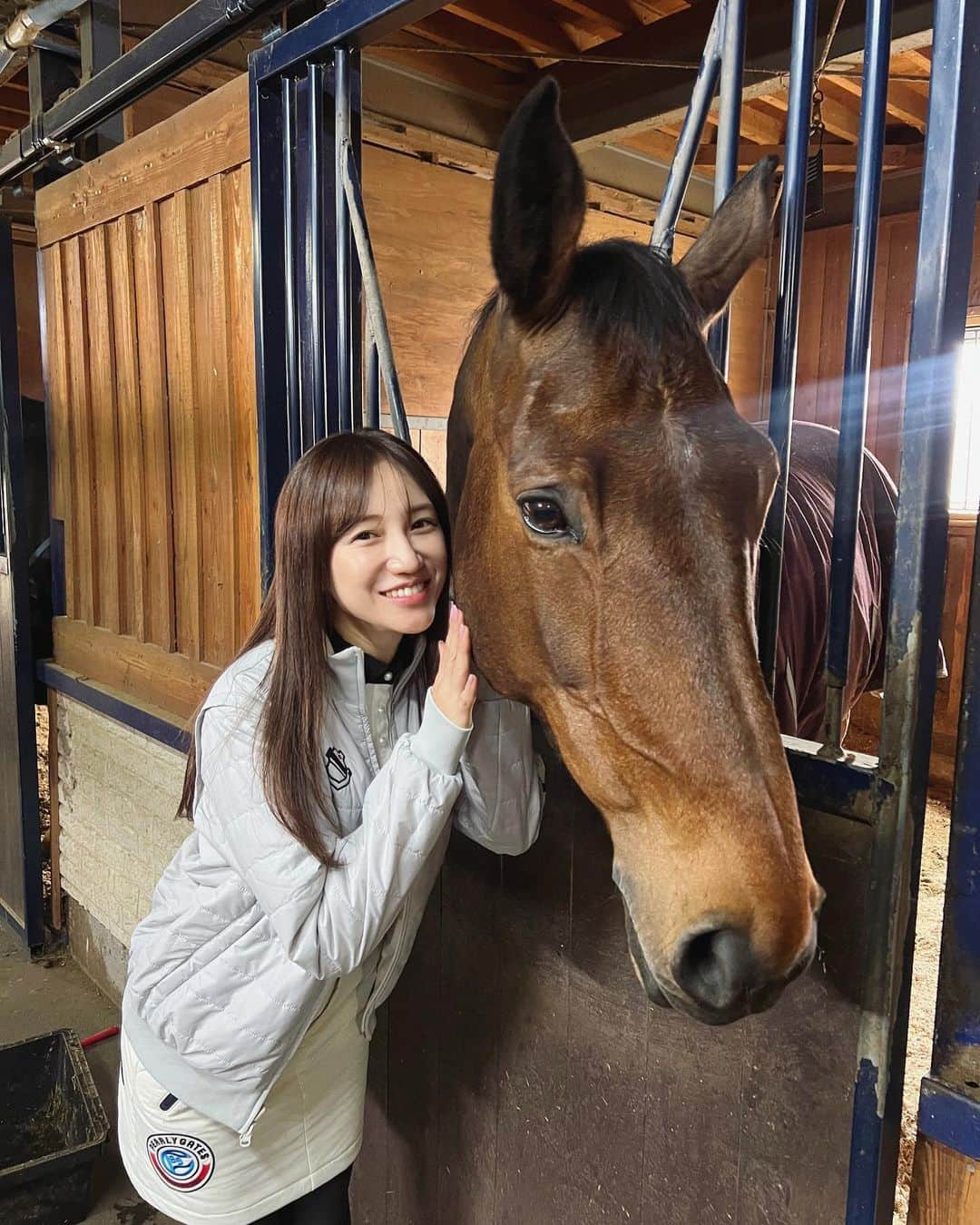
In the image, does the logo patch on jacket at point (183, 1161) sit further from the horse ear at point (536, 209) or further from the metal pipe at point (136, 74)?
the metal pipe at point (136, 74)

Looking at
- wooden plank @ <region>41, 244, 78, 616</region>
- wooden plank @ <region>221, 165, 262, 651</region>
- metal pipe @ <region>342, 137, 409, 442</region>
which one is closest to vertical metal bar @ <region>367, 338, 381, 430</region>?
metal pipe @ <region>342, 137, 409, 442</region>

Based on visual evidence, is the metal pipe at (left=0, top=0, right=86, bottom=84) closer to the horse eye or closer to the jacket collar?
the jacket collar

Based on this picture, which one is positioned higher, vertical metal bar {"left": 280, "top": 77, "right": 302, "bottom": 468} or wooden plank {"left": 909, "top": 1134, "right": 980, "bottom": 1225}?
vertical metal bar {"left": 280, "top": 77, "right": 302, "bottom": 468}

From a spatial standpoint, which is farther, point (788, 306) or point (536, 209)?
point (788, 306)

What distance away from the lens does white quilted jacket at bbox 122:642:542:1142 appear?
3.55ft

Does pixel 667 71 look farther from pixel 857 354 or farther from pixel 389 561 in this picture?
pixel 389 561

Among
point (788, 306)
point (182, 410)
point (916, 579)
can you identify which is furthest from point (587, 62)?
point (916, 579)

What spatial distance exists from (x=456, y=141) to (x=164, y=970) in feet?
13.2

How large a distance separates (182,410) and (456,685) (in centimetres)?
160

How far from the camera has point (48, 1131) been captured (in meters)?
2.36

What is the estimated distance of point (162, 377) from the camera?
239 cm

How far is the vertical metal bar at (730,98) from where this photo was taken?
3.65ft

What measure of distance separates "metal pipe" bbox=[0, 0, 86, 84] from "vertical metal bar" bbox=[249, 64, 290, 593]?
123 cm

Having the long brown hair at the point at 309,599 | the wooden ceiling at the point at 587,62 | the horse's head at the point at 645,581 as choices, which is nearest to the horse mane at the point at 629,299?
the horse's head at the point at 645,581
